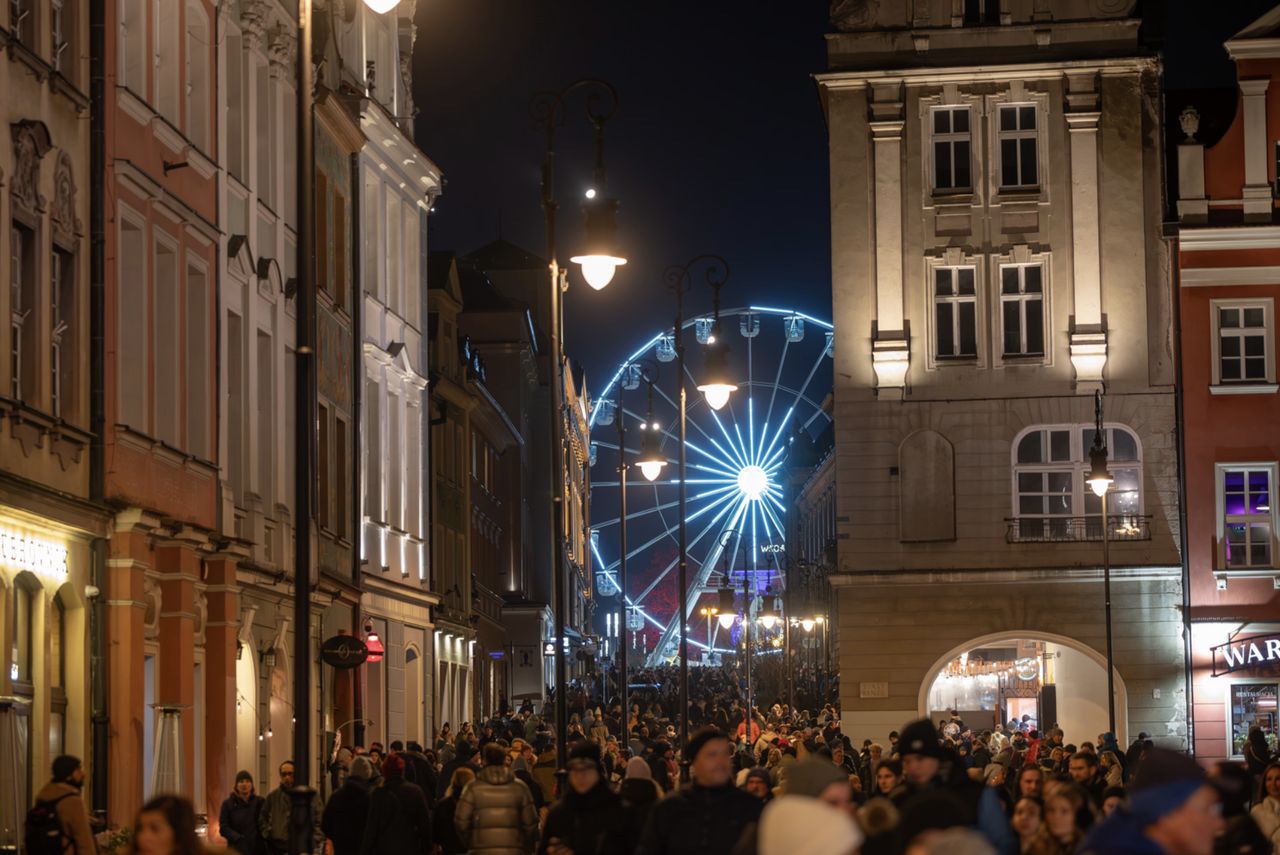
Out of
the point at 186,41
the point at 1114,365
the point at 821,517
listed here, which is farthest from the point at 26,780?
the point at 821,517

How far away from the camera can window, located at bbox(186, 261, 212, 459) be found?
29.7 metres

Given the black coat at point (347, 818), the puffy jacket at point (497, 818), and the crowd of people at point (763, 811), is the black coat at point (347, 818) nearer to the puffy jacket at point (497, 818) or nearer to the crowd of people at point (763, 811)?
the crowd of people at point (763, 811)

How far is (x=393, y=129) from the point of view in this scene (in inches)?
1753

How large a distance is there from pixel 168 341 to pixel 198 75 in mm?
4074

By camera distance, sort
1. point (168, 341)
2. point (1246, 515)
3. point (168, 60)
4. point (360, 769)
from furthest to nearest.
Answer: point (1246, 515) → point (168, 60) → point (168, 341) → point (360, 769)

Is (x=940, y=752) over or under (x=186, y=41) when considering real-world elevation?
under

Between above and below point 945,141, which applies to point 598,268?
below

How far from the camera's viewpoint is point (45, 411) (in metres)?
23.4

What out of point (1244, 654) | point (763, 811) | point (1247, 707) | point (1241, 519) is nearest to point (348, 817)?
point (763, 811)

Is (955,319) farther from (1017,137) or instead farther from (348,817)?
(348,817)

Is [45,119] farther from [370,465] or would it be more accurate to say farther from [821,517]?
[821,517]

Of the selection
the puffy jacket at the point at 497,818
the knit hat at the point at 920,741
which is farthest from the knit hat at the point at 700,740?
the puffy jacket at the point at 497,818

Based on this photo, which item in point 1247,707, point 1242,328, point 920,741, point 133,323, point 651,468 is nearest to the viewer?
point 920,741

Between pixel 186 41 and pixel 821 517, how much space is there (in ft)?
230
